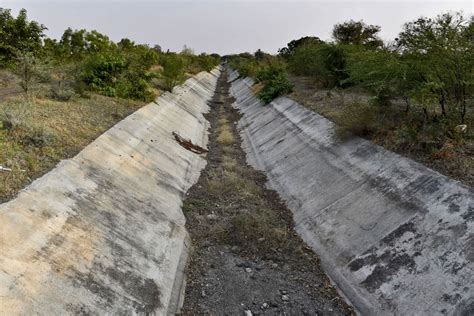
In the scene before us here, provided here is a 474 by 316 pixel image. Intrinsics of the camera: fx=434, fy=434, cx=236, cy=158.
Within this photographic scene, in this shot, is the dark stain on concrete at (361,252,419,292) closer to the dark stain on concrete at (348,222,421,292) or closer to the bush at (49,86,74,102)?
the dark stain on concrete at (348,222,421,292)

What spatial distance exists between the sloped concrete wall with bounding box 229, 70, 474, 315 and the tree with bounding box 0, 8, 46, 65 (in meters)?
13.8

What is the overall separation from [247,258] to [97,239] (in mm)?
3160

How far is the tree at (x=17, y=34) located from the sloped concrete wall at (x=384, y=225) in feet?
45.3

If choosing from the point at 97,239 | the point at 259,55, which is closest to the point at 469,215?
the point at 97,239

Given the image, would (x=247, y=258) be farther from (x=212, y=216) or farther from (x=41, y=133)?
(x=41, y=133)

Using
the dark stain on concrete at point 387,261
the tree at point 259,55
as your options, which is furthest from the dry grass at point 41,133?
the tree at point 259,55

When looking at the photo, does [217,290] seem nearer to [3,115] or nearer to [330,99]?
[3,115]

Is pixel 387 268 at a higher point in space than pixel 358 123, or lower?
lower

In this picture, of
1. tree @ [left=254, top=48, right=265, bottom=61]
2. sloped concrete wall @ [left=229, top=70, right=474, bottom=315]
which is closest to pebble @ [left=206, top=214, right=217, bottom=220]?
sloped concrete wall @ [left=229, top=70, right=474, bottom=315]

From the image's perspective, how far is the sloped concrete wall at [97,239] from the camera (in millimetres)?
5922

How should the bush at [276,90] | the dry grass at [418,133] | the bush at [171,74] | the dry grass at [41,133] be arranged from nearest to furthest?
the dry grass at [41,133] → the dry grass at [418,133] → the bush at [276,90] → the bush at [171,74]

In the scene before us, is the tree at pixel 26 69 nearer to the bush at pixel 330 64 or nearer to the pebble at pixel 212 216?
the pebble at pixel 212 216

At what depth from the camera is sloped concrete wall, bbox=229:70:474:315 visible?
6676 millimetres

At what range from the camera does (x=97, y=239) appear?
7.60 metres
